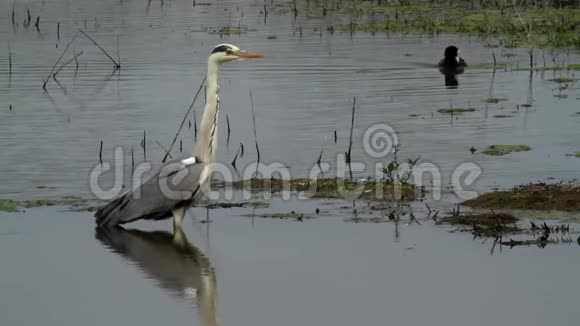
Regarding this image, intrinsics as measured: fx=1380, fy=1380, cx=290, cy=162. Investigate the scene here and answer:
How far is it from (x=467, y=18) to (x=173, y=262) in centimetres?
1746

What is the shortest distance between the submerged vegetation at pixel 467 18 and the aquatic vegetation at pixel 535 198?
1137 cm

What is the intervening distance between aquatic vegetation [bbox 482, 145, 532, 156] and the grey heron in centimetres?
367

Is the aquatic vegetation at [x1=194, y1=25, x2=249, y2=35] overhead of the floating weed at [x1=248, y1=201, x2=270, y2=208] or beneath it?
overhead

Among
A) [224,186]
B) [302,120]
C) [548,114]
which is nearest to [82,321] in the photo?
[224,186]

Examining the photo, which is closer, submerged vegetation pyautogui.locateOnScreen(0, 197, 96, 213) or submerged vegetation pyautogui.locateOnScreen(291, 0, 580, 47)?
submerged vegetation pyautogui.locateOnScreen(0, 197, 96, 213)

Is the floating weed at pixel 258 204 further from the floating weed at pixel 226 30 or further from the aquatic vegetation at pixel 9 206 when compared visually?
the floating weed at pixel 226 30

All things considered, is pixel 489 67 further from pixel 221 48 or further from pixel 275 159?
pixel 221 48

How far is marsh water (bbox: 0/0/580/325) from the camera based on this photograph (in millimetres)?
8734

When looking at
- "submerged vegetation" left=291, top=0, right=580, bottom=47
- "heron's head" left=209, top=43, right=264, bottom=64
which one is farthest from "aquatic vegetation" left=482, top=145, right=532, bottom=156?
"submerged vegetation" left=291, top=0, right=580, bottom=47

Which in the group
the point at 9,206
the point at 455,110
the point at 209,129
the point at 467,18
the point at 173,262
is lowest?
the point at 173,262

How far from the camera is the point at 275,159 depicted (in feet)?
45.4

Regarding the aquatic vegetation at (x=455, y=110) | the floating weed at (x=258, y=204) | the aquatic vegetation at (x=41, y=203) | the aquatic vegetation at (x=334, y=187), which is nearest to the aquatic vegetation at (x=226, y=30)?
the aquatic vegetation at (x=455, y=110)

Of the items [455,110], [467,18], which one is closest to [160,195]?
[455,110]

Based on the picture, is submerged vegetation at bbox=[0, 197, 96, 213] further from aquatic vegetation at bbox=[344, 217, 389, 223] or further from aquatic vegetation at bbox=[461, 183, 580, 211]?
aquatic vegetation at bbox=[461, 183, 580, 211]
